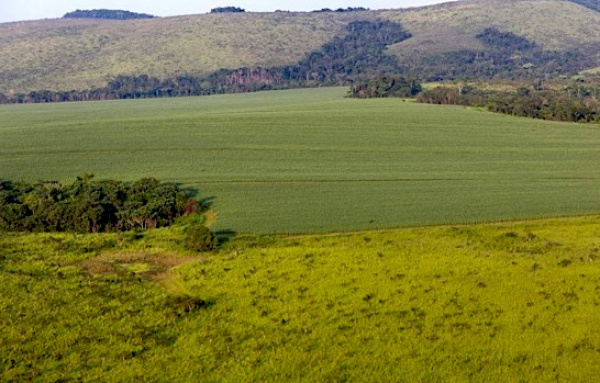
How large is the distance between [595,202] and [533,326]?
29.9m

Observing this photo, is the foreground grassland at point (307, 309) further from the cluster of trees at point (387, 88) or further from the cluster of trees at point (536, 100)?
the cluster of trees at point (387, 88)

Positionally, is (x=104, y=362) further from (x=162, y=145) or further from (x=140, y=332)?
(x=162, y=145)

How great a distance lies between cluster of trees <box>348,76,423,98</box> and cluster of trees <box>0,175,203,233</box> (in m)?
91.5

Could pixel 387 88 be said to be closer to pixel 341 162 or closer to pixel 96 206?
pixel 341 162

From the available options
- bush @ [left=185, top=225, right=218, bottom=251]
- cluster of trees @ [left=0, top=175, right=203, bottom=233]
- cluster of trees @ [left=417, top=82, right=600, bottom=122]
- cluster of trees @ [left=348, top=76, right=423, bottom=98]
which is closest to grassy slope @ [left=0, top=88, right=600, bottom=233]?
cluster of trees @ [left=0, top=175, right=203, bottom=233]

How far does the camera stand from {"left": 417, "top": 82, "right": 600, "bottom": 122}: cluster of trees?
351 feet

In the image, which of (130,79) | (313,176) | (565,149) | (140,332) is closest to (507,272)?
(140,332)

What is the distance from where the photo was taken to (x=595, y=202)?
188ft

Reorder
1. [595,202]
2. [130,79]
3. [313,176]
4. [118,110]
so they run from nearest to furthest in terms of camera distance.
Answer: [595,202]
[313,176]
[118,110]
[130,79]

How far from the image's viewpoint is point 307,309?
34.3 m

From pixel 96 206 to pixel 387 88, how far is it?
10283 centimetres

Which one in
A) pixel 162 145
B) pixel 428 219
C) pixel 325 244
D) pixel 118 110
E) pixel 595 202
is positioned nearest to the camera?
pixel 325 244

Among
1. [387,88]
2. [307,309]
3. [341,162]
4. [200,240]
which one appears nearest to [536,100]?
[387,88]

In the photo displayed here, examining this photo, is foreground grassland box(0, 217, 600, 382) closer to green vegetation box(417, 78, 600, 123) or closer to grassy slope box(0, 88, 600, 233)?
grassy slope box(0, 88, 600, 233)
